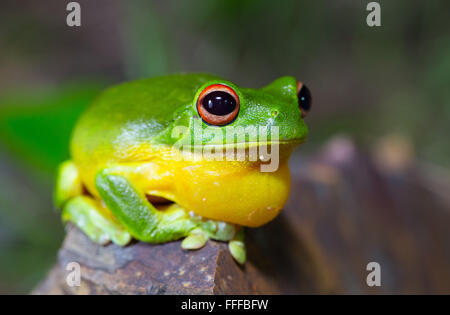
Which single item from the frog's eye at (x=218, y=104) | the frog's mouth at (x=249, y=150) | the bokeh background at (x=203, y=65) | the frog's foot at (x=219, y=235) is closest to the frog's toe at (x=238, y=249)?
the frog's foot at (x=219, y=235)

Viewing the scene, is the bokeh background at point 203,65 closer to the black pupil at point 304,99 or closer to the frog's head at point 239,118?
the frog's head at point 239,118

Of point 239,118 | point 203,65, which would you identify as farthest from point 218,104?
point 203,65

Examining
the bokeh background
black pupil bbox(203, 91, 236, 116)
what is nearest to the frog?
black pupil bbox(203, 91, 236, 116)

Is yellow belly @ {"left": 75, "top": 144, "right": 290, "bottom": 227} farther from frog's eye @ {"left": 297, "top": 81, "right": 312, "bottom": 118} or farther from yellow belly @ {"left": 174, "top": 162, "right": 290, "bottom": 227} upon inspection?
frog's eye @ {"left": 297, "top": 81, "right": 312, "bottom": 118}

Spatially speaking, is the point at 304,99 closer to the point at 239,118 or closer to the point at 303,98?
the point at 303,98
